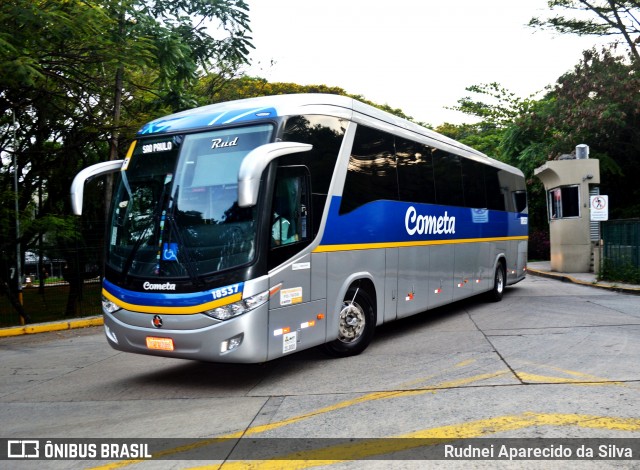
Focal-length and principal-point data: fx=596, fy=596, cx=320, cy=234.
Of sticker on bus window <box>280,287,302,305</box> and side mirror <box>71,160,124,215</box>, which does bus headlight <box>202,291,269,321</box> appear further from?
side mirror <box>71,160,124,215</box>

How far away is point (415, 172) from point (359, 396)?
4965mm

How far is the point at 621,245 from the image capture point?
18.6m

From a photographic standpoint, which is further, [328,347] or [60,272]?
[60,272]

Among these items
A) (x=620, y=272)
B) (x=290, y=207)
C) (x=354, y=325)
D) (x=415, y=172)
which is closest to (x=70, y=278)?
(x=354, y=325)

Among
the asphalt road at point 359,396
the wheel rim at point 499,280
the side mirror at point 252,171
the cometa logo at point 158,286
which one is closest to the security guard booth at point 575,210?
the wheel rim at point 499,280

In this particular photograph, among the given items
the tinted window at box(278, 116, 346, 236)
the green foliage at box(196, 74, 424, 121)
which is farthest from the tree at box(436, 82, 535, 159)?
the tinted window at box(278, 116, 346, 236)

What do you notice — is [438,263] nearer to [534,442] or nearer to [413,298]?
[413,298]

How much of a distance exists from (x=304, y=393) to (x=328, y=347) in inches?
67.0

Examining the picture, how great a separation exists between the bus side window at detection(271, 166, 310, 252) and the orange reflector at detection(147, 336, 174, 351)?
1.57 metres

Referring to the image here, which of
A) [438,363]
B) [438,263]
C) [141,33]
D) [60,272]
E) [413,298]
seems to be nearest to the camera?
[438,363]

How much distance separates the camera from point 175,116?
25.7ft

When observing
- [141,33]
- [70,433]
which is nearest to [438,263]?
[70,433]

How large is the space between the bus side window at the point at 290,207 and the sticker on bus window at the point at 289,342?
3.50 feet

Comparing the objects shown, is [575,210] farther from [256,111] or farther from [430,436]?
[430,436]
